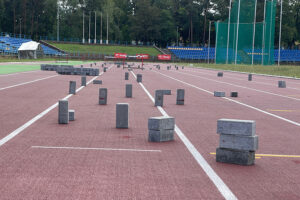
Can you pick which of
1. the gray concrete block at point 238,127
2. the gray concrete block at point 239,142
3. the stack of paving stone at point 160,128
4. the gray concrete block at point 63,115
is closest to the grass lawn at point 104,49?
the gray concrete block at point 63,115

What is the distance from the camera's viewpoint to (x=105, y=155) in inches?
284

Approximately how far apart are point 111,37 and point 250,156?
13521 cm

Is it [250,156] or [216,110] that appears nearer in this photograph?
[250,156]

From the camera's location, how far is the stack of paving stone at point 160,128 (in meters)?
8.34

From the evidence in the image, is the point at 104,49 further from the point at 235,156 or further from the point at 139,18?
the point at 235,156

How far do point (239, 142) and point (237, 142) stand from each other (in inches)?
1.3

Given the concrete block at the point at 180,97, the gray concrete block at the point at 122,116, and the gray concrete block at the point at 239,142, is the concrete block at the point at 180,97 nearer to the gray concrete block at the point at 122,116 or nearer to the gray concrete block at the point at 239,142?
the gray concrete block at the point at 122,116

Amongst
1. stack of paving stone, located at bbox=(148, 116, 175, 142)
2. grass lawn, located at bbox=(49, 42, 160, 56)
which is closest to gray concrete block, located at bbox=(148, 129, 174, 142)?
stack of paving stone, located at bbox=(148, 116, 175, 142)

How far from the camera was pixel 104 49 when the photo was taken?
116000 mm

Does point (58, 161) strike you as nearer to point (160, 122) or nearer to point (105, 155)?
point (105, 155)

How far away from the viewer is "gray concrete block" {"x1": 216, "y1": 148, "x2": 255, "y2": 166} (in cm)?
680

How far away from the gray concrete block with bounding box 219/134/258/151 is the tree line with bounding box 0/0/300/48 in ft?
403

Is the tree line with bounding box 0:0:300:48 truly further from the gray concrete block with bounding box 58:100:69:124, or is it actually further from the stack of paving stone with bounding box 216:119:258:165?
the stack of paving stone with bounding box 216:119:258:165

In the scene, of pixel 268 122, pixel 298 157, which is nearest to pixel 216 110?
pixel 268 122
